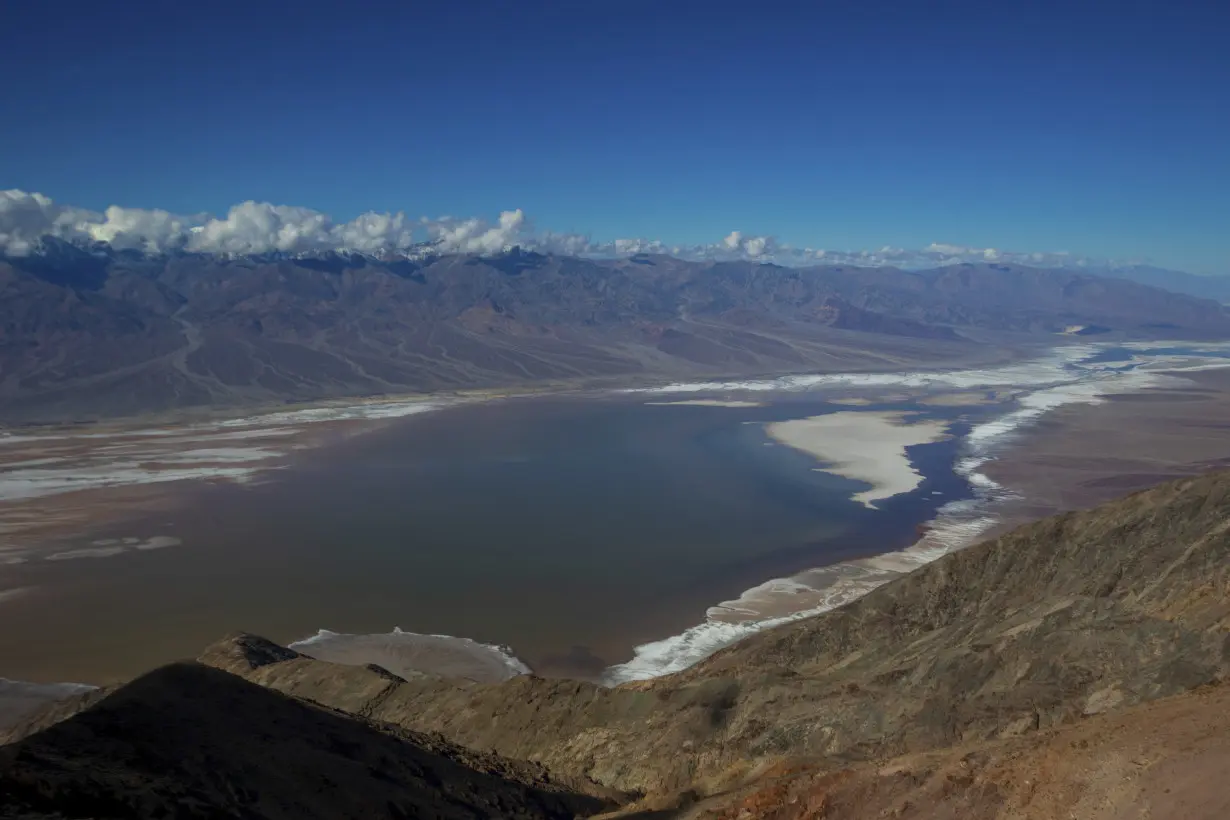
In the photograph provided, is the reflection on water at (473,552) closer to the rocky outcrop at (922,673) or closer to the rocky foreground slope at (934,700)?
the rocky foreground slope at (934,700)

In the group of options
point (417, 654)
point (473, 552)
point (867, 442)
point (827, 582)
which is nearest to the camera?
point (417, 654)

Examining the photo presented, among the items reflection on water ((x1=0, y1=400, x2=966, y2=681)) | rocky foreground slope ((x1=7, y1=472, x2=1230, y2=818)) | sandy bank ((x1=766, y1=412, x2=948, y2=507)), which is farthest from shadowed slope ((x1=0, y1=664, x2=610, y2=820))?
sandy bank ((x1=766, y1=412, x2=948, y2=507))

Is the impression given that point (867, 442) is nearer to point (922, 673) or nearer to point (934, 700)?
point (922, 673)

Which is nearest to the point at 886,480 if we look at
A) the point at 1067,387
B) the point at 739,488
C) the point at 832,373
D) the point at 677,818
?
the point at 739,488

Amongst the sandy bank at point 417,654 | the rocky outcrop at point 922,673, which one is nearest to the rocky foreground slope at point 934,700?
the rocky outcrop at point 922,673

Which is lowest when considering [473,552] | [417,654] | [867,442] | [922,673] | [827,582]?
[417,654]

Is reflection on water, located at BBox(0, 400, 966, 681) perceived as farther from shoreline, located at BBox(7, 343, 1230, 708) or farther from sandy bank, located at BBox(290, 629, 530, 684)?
shoreline, located at BBox(7, 343, 1230, 708)

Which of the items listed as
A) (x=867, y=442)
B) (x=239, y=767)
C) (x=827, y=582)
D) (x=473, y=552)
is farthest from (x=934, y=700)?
(x=867, y=442)
